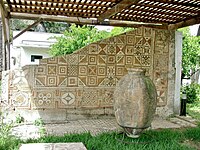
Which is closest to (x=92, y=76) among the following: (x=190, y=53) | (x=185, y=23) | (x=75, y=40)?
(x=75, y=40)

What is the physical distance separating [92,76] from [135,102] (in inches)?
78.0

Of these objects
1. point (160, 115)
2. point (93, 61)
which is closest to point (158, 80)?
point (160, 115)

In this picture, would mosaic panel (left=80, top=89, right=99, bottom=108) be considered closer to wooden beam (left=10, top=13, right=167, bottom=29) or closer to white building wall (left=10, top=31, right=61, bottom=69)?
wooden beam (left=10, top=13, right=167, bottom=29)

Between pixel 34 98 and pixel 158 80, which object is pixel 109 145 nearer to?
pixel 34 98

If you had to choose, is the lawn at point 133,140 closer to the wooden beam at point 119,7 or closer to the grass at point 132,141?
the grass at point 132,141

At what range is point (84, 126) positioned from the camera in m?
5.17

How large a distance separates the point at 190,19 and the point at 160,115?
2335 mm

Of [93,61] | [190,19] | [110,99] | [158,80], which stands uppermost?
[190,19]

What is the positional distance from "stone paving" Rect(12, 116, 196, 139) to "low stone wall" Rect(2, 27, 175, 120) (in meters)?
0.30

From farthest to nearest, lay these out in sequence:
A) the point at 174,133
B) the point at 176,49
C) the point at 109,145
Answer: the point at 176,49
the point at 174,133
the point at 109,145

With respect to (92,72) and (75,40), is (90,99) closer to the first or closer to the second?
(92,72)

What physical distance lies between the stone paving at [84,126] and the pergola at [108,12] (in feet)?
7.21

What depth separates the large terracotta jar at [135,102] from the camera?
4008 millimetres

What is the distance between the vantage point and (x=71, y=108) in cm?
569
